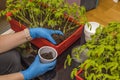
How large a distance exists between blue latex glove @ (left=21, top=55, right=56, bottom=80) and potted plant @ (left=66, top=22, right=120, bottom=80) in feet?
0.67

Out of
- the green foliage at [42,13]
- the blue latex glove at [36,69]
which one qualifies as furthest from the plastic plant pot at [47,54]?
the green foliage at [42,13]

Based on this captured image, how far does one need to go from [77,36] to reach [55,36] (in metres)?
0.14

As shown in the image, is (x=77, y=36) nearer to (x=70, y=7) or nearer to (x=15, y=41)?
(x=70, y=7)

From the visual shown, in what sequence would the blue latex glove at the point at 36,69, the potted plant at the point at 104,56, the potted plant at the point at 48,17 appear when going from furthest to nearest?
the potted plant at the point at 48,17 → the blue latex glove at the point at 36,69 → the potted plant at the point at 104,56

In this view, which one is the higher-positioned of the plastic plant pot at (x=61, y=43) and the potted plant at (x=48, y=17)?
the potted plant at (x=48, y=17)

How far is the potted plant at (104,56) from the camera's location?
894 millimetres

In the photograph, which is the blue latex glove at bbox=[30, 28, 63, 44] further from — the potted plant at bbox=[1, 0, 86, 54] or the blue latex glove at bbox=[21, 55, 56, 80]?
the blue latex glove at bbox=[21, 55, 56, 80]

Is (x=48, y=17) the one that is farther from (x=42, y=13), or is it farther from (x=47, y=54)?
(x=47, y=54)

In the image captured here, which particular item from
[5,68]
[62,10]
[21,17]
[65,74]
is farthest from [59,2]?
[5,68]

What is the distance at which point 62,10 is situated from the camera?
49.3 inches

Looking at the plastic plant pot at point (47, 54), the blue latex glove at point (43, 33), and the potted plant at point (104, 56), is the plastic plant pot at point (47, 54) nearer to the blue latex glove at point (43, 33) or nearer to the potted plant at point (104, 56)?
the blue latex glove at point (43, 33)

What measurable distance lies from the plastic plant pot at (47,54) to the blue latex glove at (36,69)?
0.09 feet

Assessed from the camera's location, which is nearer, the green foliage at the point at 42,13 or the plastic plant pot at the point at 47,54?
the plastic plant pot at the point at 47,54

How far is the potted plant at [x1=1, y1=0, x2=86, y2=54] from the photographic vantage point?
49.5 inches
